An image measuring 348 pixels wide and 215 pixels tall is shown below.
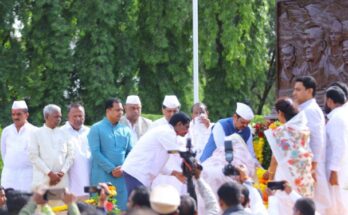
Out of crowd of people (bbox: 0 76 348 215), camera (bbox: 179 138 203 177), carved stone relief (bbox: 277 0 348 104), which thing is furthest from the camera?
carved stone relief (bbox: 277 0 348 104)

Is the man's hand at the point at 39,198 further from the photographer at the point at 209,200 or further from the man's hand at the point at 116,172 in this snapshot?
the man's hand at the point at 116,172

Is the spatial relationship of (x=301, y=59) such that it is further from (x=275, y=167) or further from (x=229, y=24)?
(x=229, y=24)

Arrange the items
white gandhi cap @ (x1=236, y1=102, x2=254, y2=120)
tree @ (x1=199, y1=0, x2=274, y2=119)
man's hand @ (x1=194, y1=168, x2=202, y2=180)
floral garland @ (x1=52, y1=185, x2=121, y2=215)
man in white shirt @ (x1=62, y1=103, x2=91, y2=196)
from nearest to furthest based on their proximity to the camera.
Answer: man's hand @ (x1=194, y1=168, x2=202, y2=180), floral garland @ (x1=52, y1=185, x2=121, y2=215), white gandhi cap @ (x1=236, y1=102, x2=254, y2=120), man in white shirt @ (x1=62, y1=103, x2=91, y2=196), tree @ (x1=199, y1=0, x2=274, y2=119)

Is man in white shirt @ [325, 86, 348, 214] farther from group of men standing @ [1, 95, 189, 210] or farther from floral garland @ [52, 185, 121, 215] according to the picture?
group of men standing @ [1, 95, 189, 210]

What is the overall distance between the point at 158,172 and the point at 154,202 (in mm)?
4383

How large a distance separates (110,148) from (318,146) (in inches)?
126

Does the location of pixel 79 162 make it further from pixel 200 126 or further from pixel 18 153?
pixel 200 126

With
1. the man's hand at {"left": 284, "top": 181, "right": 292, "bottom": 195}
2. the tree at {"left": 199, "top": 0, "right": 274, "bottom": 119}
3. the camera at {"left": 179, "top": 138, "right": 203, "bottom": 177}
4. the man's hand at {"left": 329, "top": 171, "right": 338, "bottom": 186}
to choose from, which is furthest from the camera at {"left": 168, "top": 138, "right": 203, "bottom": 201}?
the tree at {"left": 199, "top": 0, "right": 274, "bottom": 119}

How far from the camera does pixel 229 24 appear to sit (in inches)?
1190

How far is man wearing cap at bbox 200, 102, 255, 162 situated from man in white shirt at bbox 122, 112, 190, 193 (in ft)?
3.07

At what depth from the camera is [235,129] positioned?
14.9 m

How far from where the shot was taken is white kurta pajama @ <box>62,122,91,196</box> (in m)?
16.0

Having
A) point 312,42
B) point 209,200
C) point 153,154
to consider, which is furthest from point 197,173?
point 312,42

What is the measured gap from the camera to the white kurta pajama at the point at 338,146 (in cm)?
1405
